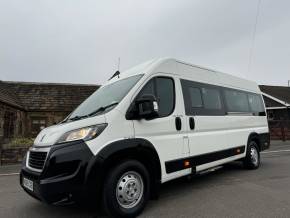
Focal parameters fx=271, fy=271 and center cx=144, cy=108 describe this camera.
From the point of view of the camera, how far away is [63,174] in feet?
11.6

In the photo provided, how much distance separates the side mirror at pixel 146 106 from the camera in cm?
410

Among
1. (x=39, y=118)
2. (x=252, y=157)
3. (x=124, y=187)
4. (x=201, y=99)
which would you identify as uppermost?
(x=39, y=118)

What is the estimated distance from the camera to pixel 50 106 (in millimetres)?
20234

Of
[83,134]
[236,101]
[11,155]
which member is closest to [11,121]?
[11,155]

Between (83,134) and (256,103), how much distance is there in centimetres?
634

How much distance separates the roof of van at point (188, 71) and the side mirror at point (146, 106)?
0.73 meters

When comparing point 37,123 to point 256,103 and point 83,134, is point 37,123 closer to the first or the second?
point 256,103

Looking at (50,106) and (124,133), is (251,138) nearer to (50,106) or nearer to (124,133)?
(124,133)

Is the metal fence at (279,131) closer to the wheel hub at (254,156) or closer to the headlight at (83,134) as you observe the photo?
the wheel hub at (254,156)

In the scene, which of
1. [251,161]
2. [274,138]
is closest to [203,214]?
[251,161]

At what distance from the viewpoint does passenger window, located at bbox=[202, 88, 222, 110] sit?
19.2ft

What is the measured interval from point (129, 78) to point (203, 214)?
8.48ft

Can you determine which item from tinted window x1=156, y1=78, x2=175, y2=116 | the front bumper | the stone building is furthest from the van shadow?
the stone building

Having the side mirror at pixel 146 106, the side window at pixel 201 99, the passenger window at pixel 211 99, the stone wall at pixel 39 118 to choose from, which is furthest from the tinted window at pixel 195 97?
the stone wall at pixel 39 118
